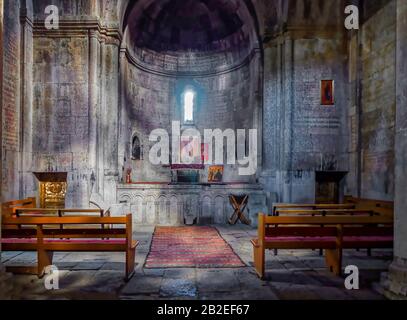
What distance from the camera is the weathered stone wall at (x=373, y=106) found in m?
7.93

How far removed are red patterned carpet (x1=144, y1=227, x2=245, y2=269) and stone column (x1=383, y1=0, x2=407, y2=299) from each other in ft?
7.69

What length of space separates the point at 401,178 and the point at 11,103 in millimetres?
9049

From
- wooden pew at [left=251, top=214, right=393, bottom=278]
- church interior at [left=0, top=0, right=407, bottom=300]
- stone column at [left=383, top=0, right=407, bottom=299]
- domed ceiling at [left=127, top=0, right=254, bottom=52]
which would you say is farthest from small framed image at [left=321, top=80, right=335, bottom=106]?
stone column at [left=383, top=0, right=407, bottom=299]

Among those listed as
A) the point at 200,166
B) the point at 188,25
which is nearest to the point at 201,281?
the point at 200,166

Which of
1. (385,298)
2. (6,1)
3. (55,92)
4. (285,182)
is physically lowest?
(385,298)

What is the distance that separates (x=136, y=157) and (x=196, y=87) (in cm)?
491

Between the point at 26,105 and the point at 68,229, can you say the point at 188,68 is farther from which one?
the point at 68,229

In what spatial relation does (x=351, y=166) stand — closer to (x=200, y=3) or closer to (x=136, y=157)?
(x=136, y=157)

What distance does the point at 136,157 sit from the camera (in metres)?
14.7

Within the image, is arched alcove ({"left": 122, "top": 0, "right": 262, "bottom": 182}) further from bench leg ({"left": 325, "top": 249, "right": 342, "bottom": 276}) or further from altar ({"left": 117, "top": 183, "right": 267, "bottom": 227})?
bench leg ({"left": 325, "top": 249, "right": 342, "bottom": 276})

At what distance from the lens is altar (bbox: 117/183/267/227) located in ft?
32.7

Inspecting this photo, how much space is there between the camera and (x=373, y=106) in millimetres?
8719

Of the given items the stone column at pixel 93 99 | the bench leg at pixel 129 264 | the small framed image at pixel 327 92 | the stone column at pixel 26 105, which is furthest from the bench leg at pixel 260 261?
the stone column at pixel 26 105
